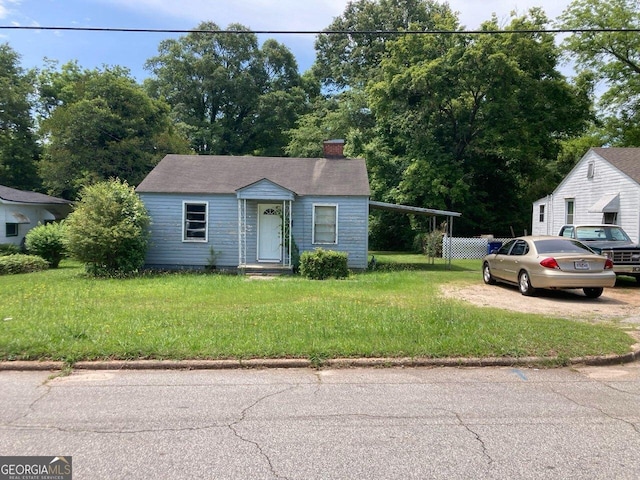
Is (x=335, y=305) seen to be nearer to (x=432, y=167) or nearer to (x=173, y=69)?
(x=432, y=167)

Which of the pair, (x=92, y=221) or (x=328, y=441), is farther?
(x=92, y=221)

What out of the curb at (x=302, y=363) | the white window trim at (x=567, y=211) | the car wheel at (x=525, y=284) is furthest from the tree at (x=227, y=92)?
the curb at (x=302, y=363)

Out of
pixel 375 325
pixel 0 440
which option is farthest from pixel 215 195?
pixel 0 440

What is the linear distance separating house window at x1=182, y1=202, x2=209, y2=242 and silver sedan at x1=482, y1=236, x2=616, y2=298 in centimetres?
1059

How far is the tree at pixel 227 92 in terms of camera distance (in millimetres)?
42906

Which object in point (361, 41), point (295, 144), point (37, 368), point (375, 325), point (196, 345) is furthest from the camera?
point (361, 41)

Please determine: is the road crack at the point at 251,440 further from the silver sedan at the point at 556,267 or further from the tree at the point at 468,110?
the tree at the point at 468,110

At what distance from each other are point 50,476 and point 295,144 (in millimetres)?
34387

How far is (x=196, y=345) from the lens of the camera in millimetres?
6027

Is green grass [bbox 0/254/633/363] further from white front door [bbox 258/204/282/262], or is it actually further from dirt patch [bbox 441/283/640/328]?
white front door [bbox 258/204/282/262]

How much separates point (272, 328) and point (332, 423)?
301 centimetres

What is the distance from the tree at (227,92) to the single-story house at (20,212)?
17.5 metres

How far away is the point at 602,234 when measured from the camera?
46.4 feet

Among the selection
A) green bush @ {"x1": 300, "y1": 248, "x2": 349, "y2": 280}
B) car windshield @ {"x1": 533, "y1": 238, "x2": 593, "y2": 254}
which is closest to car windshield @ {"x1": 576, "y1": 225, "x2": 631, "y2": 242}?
car windshield @ {"x1": 533, "y1": 238, "x2": 593, "y2": 254}
